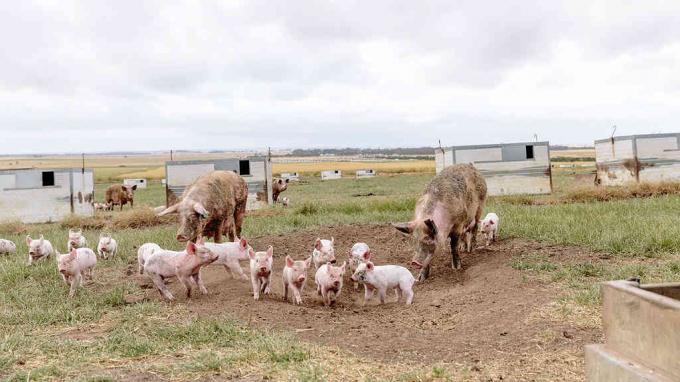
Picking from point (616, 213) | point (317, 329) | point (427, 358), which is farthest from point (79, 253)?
point (616, 213)

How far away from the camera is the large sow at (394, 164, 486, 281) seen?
31.2 ft

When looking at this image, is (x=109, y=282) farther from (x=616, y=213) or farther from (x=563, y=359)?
(x=616, y=213)

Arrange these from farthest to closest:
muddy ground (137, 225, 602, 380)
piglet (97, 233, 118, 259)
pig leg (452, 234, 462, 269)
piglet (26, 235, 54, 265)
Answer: piglet (97, 233, 118, 259), piglet (26, 235, 54, 265), pig leg (452, 234, 462, 269), muddy ground (137, 225, 602, 380)

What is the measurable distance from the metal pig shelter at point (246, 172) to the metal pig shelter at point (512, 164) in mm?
7343

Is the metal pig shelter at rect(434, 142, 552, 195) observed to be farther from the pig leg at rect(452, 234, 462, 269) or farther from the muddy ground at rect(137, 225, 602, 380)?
the pig leg at rect(452, 234, 462, 269)

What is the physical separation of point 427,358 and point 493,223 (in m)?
6.95

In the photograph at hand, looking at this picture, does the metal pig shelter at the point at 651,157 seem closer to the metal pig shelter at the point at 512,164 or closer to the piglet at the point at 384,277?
the metal pig shelter at the point at 512,164

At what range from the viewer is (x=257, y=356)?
5.36m

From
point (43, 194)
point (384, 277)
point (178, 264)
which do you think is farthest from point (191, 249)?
point (43, 194)

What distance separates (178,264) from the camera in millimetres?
8266

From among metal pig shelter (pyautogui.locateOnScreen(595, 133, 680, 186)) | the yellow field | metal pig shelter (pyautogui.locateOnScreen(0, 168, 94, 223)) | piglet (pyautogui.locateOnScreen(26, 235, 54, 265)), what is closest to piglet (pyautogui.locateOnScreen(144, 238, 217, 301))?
piglet (pyautogui.locateOnScreen(26, 235, 54, 265))

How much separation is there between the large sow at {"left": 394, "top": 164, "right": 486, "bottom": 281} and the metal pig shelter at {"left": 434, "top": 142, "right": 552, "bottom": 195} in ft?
43.6

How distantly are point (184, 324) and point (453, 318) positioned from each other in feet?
9.60

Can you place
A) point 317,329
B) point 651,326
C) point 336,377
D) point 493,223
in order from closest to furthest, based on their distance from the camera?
point 651,326 → point 336,377 → point 317,329 → point 493,223
